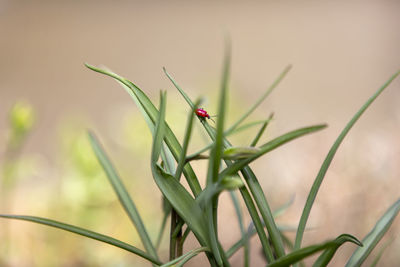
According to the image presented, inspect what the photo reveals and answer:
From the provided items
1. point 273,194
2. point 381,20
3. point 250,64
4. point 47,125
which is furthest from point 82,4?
point 273,194

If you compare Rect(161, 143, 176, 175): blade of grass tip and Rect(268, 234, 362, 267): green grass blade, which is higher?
Rect(161, 143, 176, 175): blade of grass tip

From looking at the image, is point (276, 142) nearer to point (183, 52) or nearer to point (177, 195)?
point (177, 195)

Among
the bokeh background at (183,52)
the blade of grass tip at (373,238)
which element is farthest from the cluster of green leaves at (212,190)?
the bokeh background at (183,52)

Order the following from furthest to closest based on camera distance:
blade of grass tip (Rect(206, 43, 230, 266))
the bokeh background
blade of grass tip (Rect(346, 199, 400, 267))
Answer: the bokeh background < blade of grass tip (Rect(346, 199, 400, 267)) < blade of grass tip (Rect(206, 43, 230, 266))

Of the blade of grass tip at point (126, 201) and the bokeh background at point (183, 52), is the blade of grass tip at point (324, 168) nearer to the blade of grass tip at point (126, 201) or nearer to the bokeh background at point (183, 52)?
the blade of grass tip at point (126, 201)

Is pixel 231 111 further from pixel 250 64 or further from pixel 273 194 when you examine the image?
pixel 250 64

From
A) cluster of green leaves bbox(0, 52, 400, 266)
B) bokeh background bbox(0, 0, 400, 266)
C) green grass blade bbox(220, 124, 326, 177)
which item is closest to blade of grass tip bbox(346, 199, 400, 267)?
cluster of green leaves bbox(0, 52, 400, 266)

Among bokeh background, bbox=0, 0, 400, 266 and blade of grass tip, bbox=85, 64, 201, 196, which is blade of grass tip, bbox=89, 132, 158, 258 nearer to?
blade of grass tip, bbox=85, 64, 201, 196

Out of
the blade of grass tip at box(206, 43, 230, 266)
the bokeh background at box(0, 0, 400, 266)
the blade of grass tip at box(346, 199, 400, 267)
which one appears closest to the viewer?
the blade of grass tip at box(206, 43, 230, 266)
